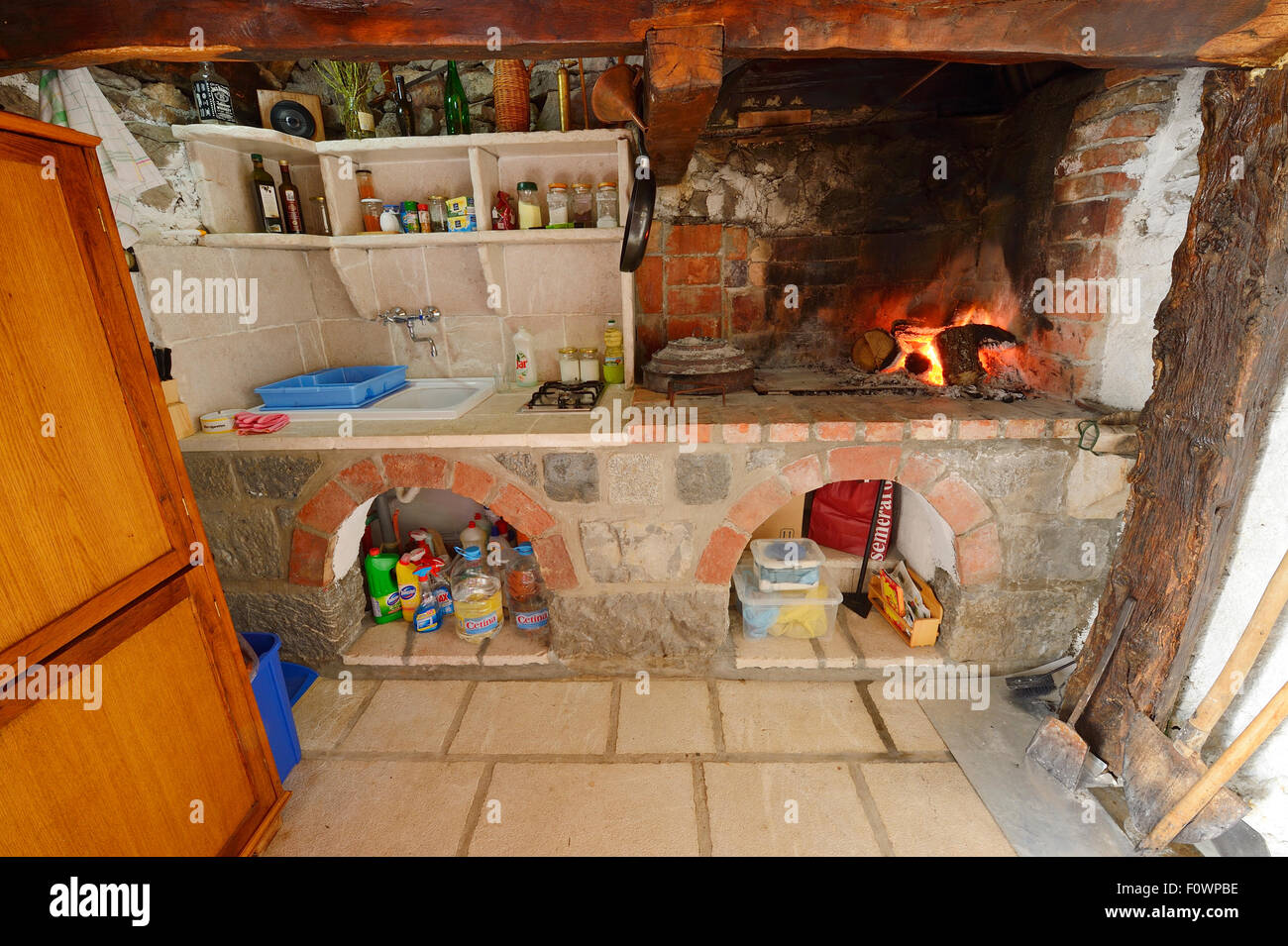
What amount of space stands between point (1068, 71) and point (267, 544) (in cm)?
332

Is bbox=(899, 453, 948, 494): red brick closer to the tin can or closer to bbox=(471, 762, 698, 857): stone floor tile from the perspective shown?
bbox=(471, 762, 698, 857): stone floor tile

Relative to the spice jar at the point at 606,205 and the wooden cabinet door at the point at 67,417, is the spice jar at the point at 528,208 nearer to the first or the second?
the spice jar at the point at 606,205

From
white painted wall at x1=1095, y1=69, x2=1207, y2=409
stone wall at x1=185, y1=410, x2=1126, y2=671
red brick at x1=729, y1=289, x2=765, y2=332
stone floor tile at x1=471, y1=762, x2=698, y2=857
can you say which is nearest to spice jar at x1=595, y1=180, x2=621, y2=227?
red brick at x1=729, y1=289, x2=765, y2=332

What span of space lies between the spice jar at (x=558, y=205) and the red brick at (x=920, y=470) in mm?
1667

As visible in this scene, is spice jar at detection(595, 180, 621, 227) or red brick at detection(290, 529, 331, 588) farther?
spice jar at detection(595, 180, 621, 227)

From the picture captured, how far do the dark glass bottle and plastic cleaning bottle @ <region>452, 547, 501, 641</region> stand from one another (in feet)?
6.04

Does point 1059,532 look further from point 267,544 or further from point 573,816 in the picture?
point 267,544

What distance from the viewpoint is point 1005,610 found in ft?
7.02

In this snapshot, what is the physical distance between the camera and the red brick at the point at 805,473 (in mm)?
2010

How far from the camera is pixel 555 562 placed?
7.04ft

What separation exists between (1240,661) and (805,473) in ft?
3.83

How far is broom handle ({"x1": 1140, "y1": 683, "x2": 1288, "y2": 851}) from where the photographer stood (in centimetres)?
127

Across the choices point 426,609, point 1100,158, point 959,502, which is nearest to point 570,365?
point 426,609

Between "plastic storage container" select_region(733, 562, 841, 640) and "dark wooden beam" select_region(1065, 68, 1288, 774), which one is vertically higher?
"dark wooden beam" select_region(1065, 68, 1288, 774)
